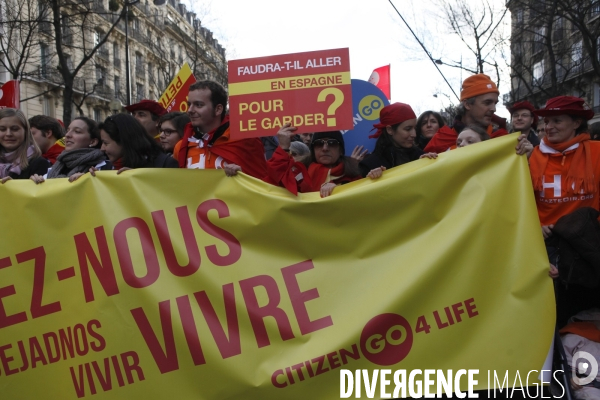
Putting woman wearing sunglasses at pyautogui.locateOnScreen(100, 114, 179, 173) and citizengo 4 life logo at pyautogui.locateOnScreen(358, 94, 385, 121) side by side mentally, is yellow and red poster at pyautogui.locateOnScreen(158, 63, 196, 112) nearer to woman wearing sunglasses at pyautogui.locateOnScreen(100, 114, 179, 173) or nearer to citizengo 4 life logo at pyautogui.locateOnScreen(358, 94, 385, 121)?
citizengo 4 life logo at pyautogui.locateOnScreen(358, 94, 385, 121)

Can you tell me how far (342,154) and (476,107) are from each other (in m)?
1.14

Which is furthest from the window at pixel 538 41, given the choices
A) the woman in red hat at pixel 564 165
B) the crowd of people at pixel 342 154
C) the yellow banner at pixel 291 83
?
the yellow banner at pixel 291 83

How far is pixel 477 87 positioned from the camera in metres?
4.80

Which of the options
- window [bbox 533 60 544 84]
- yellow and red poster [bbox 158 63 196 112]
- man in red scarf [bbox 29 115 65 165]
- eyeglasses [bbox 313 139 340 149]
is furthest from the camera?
window [bbox 533 60 544 84]

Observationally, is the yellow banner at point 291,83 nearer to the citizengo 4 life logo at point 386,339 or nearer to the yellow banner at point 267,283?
the yellow banner at point 267,283

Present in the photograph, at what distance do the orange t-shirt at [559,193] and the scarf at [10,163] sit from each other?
3.62 m

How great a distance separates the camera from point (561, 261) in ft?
11.2

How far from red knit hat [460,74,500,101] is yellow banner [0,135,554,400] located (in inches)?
58.1

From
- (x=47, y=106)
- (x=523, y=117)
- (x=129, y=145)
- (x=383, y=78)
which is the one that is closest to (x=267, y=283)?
(x=129, y=145)

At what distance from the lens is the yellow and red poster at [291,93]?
3.52 metres

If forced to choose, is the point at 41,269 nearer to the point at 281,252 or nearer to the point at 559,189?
the point at 281,252

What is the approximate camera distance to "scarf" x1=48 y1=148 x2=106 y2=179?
4.18 meters

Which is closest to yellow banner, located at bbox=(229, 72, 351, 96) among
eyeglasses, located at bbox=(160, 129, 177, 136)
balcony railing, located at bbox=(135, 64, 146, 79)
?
eyeglasses, located at bbox=(160, 129, 177, 136)

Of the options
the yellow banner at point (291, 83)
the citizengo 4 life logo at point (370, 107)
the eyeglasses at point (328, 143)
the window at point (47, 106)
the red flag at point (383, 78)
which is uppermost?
the window at point (47, 106)
